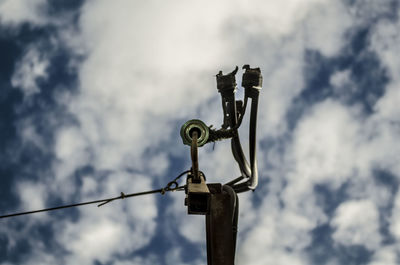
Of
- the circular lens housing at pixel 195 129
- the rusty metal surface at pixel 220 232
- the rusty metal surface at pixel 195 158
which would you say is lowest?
the rusty metal surface at pixel 220 232

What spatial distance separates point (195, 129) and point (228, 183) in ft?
3.58

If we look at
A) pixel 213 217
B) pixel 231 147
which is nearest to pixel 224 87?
pixel 231 147

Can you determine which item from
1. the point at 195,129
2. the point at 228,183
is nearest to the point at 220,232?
the point at 228,183

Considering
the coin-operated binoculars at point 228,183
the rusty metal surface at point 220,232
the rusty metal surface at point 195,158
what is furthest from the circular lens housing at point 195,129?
the rusty metal surface at point 220,232

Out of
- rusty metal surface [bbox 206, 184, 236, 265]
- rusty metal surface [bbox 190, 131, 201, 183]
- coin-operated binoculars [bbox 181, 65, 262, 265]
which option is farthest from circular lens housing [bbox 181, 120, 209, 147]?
rusty metal surface [bbox 206, 184, 236, 265]

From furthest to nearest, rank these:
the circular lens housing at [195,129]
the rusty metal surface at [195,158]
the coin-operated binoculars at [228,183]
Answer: the circular lens housing at [195,129] < the rusty metal surface at [195,158] < the coin-operated binoculars at [228,183]

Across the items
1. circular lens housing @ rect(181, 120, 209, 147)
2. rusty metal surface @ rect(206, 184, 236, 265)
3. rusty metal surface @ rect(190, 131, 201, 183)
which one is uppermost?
circular lens housing @ rect(181, 120, 209, 147)

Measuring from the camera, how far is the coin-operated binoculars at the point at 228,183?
5.35 m

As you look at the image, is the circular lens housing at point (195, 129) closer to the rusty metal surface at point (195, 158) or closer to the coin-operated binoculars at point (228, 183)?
the coin-operated binoculars at point (228, 183)

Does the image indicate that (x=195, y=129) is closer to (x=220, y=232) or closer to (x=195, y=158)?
(x=195, y=158)

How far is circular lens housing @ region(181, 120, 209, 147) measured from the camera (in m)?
6.33

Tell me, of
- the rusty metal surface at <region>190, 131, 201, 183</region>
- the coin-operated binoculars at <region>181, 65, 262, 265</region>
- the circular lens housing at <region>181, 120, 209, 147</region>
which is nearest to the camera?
the coin-operated binoculars at <region>181, 65, 262, 265</region>

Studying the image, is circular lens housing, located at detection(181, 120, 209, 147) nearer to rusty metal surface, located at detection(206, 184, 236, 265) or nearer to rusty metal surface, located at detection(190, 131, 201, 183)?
rusty metal surface, located at detection(190, 131, 201, 183)

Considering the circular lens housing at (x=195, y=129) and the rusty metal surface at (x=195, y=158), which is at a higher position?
the circular lens housing at (x=195, y=129)
